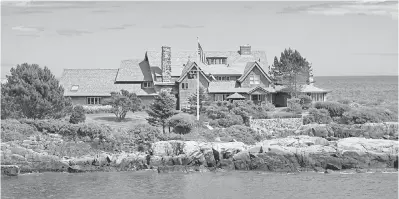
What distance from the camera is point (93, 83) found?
265 feet

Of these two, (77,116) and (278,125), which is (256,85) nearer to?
(278,125)

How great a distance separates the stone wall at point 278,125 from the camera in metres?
66.2

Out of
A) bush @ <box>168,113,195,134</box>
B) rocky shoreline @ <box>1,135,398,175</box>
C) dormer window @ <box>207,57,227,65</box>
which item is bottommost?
rocky shoreline @ <box>1,135,398,175</box>

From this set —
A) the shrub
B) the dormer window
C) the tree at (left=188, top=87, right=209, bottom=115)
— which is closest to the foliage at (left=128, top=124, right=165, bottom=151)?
the tree at (left=188, top=87, right=209, bottom=115)

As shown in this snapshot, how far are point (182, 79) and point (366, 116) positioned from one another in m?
20.0

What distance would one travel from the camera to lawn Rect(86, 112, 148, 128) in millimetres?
67375

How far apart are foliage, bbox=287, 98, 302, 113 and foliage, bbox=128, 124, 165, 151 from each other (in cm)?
1593

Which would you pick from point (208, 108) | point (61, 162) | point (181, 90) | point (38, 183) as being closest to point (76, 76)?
point (181, 90)

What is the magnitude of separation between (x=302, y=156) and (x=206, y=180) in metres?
8.56

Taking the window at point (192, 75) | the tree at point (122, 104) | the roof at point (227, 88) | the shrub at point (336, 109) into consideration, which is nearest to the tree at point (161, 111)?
the tree at point (122, 104)

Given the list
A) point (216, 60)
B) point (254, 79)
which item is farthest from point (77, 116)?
point (216, 60)

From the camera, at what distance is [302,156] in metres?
54.9

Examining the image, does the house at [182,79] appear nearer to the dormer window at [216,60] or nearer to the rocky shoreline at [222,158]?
the dormer window at [216,60]

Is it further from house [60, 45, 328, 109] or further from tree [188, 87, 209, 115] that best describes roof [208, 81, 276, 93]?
tree [188, 87, 209, 115]
